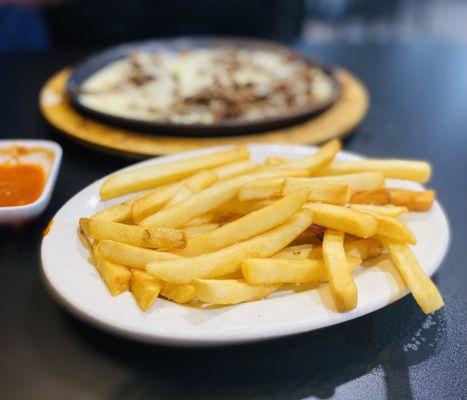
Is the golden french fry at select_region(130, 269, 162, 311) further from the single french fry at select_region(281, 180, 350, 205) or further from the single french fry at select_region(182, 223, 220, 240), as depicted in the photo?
the single french fry at select_region(281, 180, 350, 205)

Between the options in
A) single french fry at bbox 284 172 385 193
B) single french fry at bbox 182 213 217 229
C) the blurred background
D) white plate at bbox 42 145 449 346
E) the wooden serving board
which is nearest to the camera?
white plate at bbox 42 145 449 346

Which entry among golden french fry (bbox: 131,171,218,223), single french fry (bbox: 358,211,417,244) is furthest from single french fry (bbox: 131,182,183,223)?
single french fry (bbox: 358,211,417,244)

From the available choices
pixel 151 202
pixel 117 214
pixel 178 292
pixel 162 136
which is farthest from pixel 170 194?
pixel 162 136

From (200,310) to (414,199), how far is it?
82 centimetres

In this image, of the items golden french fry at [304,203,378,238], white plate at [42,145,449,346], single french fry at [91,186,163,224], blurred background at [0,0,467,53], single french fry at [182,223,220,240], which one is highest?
golden french fry at [304,203,378,238]

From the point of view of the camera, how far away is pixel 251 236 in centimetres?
138

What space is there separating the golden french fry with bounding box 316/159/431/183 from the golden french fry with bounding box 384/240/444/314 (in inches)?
14.7

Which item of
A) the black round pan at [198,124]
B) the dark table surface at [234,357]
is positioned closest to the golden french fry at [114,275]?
the dark table surface at [234,357]

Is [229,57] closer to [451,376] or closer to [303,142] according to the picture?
A: [303,142]

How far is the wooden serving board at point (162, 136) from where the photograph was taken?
2.29 meters

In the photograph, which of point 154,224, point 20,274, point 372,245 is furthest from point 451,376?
point 20,274

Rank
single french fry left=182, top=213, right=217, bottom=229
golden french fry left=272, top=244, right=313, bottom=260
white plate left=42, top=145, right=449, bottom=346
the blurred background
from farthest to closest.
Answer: the blurred background < single french fry left=182, top=213, right=217, bottom=229 < golden french fry left=272, top=244, right=313, bottom=260 < white plate left=42, top=145, right=449, bottom=346

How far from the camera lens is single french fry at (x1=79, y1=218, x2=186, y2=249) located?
4.31 ft

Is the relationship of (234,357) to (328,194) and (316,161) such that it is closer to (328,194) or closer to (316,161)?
(328,194)
